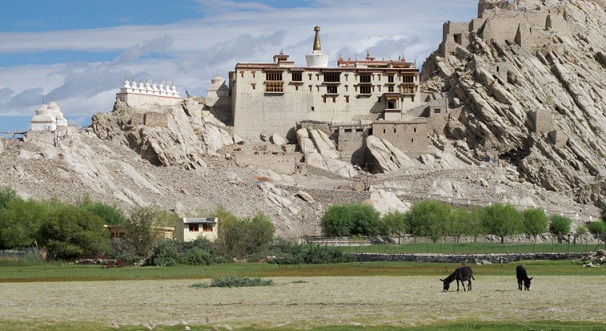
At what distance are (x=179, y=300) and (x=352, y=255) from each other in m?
37.2

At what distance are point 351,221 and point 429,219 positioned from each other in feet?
23.1

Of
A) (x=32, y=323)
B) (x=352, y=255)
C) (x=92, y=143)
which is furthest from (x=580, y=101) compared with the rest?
(x=32, y=323)

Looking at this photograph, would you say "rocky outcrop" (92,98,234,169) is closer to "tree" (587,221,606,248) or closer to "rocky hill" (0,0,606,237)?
"rocky hill" (0,0,606,237)

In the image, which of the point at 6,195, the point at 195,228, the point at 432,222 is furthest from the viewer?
the point at 432,222

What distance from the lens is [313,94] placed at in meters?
141

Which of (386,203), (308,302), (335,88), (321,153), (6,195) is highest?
(335,88)

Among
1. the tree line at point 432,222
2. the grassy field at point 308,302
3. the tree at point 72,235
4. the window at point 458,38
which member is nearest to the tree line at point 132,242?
the tree at point 72,235

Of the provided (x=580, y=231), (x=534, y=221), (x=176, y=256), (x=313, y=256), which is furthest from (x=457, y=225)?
(x=176, y=256)

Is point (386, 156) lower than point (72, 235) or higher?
higher

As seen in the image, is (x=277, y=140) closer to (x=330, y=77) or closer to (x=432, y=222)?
(x=330, y=77)

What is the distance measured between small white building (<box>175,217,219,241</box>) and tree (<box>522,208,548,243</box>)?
33161 millimetres

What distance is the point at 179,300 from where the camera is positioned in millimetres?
47625

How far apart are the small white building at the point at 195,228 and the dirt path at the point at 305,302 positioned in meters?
38.3

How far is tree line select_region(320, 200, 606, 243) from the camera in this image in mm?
111812
